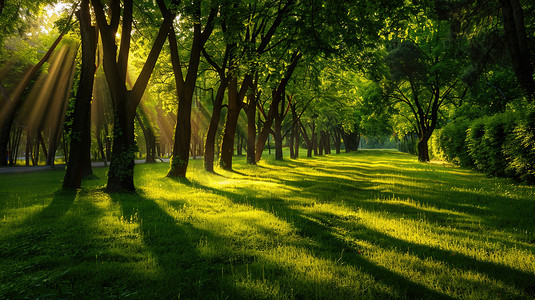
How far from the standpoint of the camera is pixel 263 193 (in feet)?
28.7

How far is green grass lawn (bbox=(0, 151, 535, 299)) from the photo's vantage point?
2801 mm

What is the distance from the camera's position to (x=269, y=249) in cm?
392

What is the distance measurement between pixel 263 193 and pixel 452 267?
5975mm

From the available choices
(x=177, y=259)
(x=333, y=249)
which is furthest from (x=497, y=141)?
(x=177, y=259)

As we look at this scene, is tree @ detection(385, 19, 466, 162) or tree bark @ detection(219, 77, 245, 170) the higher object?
tree @ detection(385, 19, 466, 162)

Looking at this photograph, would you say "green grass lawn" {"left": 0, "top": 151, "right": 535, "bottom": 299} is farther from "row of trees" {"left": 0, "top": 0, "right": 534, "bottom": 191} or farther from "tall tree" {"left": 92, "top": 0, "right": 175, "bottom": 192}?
"row of trees" {"left": 0, "top": 0, "right": 534, "bottom": 191}

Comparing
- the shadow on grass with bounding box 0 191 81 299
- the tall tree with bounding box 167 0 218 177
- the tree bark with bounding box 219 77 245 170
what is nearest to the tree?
the tree bark with bounding box 219 77 245 170

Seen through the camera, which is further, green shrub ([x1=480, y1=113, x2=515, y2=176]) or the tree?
the tree

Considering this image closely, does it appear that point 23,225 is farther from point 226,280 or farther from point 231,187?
point 231,187

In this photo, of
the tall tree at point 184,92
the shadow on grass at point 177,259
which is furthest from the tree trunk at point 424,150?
the shadow on grass at point 177,259

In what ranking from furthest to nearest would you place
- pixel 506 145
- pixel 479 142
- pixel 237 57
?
pixel 479 142, pixel 237 57, pixel 506 145

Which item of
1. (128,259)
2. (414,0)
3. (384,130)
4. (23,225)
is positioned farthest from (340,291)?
(384,130)

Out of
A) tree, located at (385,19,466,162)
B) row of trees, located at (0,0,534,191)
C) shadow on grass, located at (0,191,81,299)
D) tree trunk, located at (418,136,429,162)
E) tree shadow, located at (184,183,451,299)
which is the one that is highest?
tree, located at (385,19,466,162)

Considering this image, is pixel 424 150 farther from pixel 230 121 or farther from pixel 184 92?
pixel 184 92
